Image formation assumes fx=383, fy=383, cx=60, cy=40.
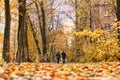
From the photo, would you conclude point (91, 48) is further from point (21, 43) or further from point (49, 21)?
point (49, 21)

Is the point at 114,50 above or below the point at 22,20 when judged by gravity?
below

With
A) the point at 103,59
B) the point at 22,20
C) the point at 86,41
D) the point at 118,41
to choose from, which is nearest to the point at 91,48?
the point at 103,59

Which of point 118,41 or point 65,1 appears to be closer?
point 118,41

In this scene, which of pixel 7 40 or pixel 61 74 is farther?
pixel 7 40

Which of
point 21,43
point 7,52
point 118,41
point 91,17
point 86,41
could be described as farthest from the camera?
point 91,17

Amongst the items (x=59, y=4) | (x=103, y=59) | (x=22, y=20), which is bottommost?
(x=103, y=59)

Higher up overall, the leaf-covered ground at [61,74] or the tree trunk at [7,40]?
the tree trunk at [7,40]

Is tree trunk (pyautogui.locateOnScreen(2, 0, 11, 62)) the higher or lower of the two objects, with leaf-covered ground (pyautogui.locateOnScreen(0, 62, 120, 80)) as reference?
higher

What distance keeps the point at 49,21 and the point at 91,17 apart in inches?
329

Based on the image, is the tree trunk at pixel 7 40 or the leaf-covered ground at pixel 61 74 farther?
the tree trunk at pixel 7 40

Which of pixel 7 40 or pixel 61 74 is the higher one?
pixel 7 40

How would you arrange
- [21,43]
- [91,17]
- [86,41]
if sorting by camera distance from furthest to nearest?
[91,17], [86,41], [21,43]

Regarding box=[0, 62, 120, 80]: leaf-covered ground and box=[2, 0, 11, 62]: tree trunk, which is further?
box=[2, 0, 11, 62]: tree trunk

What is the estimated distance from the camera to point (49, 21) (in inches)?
2250
